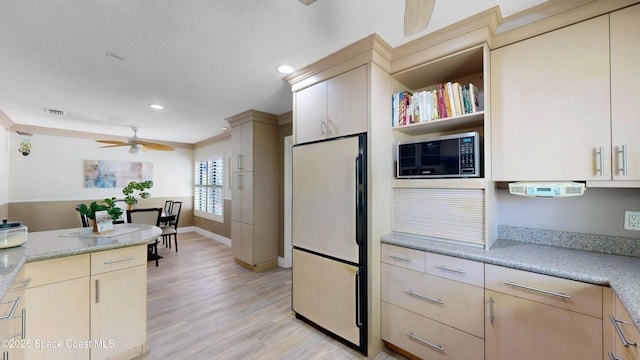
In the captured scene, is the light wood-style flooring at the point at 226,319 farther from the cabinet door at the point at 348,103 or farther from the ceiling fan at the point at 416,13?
the ceiling fan at the point at 416,13

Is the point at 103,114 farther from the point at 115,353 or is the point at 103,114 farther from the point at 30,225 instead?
the point at 115,353

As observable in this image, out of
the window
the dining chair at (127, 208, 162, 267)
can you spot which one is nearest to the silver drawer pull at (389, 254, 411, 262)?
the dining chair at (127, 208, 162, 267)

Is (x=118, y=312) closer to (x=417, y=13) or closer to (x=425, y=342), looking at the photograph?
(x=425, y=342)

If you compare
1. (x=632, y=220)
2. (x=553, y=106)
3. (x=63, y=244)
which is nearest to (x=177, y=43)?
(x=63, y=244)

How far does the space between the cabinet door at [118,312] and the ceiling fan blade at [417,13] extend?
2.41 m

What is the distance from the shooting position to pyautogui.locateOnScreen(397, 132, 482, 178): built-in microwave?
→ 1706mm

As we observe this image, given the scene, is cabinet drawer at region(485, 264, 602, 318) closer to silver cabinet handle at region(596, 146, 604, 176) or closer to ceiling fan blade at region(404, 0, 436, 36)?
silver cabinet handle at region(596, 146, 604, 176)

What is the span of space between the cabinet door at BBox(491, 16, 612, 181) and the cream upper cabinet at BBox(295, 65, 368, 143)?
3.06 ft

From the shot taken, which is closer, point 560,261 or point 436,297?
point 560,261

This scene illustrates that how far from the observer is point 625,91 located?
136cm

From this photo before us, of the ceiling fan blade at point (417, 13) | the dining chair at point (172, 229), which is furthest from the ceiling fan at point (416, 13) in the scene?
the dining chair at point (172, 229)

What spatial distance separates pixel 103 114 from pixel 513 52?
5195mm

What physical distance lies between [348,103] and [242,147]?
2.40 m

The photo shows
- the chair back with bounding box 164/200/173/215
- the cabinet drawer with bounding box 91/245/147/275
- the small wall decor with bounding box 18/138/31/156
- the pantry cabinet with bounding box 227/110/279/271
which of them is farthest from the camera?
the chair back with bounding box 164/200/173/215
